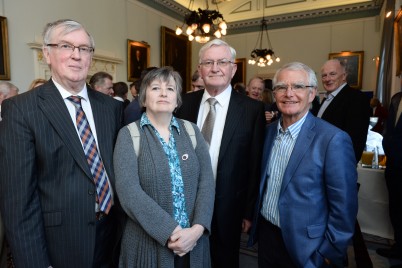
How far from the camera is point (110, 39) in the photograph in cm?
799

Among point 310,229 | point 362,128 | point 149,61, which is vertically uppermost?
point 149,61

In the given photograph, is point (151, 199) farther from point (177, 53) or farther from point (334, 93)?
point (177, 53)

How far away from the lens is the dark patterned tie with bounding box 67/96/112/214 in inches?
61.7

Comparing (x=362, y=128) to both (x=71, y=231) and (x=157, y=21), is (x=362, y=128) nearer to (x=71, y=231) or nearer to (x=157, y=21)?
(x=71, y=231)

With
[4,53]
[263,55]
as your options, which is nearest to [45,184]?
[4,53]

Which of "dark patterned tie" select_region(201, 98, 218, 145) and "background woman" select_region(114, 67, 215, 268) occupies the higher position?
"dark patterned tie" select_region(201, 98, 218, 145)

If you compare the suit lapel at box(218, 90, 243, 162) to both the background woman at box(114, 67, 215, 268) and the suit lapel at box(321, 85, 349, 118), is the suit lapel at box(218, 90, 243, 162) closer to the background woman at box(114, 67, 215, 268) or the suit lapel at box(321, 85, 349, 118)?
the background woman at box(114, 67, 215, 268)

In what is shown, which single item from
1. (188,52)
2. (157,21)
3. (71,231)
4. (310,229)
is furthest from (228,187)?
(188,52)

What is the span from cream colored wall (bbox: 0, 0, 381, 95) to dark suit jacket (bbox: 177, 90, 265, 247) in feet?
18.8

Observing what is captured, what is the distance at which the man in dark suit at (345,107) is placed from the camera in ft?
9.05

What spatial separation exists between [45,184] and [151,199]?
0.55m

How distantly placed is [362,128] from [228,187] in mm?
1634

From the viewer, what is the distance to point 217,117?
6.98 feet

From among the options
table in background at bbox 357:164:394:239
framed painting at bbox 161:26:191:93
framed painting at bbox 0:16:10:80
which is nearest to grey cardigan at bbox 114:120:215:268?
table in background at bbox 357:164:394:239
